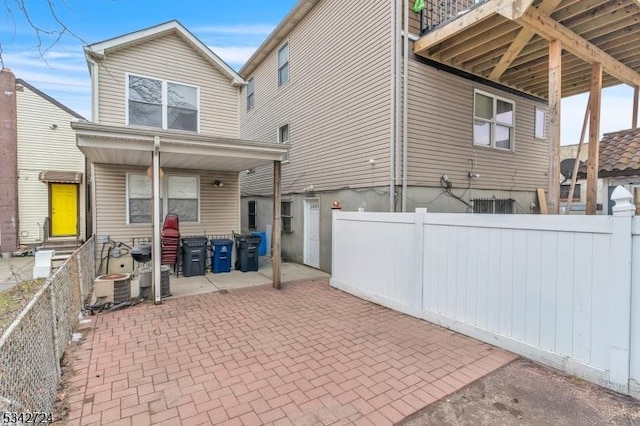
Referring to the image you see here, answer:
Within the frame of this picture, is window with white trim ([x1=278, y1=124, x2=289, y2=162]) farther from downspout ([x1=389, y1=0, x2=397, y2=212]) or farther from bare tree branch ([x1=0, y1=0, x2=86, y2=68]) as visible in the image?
bare tree branch ([x1=0, y1=0, x2=86, y2=68])

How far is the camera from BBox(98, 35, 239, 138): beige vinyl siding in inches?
312

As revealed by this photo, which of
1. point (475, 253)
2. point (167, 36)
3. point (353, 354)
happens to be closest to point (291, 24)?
point (167, 36)

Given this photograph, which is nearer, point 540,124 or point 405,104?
point 405,104

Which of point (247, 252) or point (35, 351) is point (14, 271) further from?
point (35, 351)

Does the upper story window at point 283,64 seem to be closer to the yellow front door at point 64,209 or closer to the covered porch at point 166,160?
the covered porch at point 166,160

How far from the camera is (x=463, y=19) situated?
19.8 ft

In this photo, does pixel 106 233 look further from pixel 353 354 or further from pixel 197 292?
pixel 353 354

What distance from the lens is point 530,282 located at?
3727mm

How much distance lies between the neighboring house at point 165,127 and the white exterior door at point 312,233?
213cm

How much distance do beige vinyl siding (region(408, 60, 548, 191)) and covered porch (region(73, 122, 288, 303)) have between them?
10.1ft


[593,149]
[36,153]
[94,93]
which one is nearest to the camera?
[593,149]

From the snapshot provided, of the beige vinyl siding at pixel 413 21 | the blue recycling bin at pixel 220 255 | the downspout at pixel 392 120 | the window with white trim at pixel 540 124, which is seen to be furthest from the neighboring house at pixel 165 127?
the window with white trim at pixel 540 124

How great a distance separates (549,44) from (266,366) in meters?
6.83

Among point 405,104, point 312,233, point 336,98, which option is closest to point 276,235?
point 312,233
